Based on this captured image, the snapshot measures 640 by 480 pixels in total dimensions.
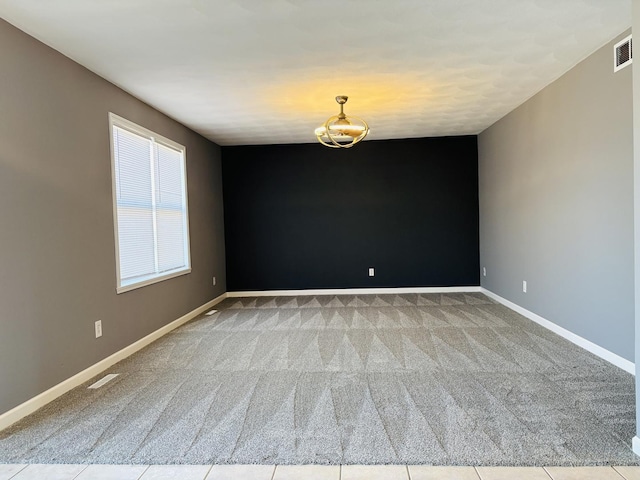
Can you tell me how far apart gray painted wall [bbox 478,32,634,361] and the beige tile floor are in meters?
1.60

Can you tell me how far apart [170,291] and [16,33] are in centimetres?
286

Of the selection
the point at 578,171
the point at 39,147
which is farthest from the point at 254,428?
the point at 578,171

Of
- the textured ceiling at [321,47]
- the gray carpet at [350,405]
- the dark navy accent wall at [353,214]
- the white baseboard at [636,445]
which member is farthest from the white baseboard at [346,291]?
the white baseboard at [636,445]

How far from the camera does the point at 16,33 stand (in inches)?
102

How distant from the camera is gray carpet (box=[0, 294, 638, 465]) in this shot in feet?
6.75

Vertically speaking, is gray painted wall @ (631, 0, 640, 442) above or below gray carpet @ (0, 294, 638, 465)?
above

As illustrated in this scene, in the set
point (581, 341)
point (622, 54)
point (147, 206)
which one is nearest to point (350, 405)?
point (581, 341)

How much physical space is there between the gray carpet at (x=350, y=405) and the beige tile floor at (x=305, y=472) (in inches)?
2.1

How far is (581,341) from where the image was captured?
3.57 m

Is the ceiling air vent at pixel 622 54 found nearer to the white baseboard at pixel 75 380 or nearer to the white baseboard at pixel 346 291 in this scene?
the white baseboard at pixel 346 291

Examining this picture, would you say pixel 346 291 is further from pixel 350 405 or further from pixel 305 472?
pixel 305 472

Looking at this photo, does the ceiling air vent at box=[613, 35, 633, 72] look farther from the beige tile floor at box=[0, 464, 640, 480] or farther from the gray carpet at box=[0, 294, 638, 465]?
the beige tile floor at box=[0, 464, 640, 480]

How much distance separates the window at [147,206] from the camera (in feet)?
12.3

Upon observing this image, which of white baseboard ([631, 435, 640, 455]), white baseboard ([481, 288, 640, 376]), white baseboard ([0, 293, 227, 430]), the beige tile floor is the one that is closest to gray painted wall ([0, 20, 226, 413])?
white baseboard ([0, 293, 227, 430])
